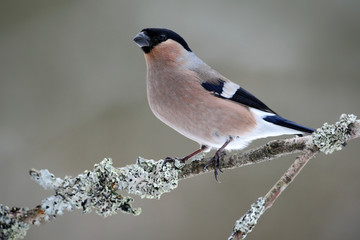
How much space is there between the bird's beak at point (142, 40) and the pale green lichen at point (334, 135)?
116cm

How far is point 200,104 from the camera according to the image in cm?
211

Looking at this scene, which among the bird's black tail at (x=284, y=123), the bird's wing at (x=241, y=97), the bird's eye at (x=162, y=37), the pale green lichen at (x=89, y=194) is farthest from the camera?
the bird's eye at (x=162, y=37)

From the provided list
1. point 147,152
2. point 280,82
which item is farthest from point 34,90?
point 280,82

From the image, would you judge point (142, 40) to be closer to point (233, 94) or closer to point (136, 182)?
point (233, 94)

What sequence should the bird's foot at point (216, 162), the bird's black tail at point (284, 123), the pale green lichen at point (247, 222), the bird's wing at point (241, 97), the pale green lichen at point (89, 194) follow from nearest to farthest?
the pale green lichen at point (247, 222) < the pale green lichen at point (89, 194) < the bird's foot at point (216, 162) < the bird's black tail at point (284, 123) < the bird's wing at point (241, 97)

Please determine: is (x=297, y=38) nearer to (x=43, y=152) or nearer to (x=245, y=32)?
(x=245, y=32)

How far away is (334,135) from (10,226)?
1.30 m

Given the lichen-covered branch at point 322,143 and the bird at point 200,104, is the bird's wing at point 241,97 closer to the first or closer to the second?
the bird at point 200,104

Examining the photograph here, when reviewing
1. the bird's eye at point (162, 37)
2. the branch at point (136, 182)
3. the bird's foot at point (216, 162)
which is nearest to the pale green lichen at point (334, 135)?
the branch at point (136, 182)

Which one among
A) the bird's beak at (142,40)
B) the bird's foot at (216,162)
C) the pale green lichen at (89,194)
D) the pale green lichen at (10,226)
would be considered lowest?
the pale green lichen at (10,226)

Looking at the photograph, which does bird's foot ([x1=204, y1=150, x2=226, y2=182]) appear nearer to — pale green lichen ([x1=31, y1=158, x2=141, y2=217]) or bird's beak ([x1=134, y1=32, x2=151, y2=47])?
pale green lichen ([x1=31, y1=158, x2=141, y2=217])

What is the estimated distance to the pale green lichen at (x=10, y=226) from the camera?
4.58ft

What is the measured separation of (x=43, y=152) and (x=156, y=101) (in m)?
1.25

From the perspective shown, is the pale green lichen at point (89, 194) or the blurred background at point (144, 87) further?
the blurred background at point (144, 87)
